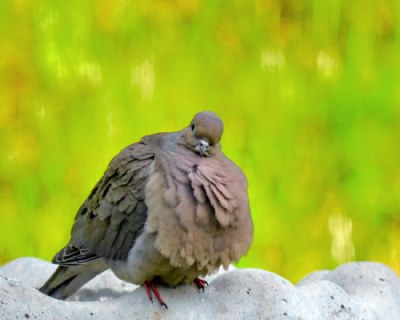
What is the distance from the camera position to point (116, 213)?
3201 millimetres

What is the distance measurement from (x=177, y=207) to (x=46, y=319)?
53 cm

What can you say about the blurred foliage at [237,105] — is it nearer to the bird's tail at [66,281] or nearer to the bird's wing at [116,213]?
the bird's tail at [66,281]

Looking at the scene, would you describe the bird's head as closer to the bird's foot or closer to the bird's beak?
the bird's beak


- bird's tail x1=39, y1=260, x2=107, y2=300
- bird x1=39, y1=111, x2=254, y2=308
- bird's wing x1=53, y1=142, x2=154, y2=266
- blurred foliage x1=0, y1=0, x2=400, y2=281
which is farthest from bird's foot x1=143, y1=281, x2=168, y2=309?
blurred foliage x1=0, y1=0, x2=400, y2=281

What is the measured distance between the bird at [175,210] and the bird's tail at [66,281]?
0.87 feet

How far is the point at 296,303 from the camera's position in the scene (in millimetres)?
3109

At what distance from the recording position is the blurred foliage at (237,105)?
4.49 m

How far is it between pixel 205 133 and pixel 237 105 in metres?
1.55

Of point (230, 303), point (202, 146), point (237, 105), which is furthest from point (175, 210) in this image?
point (237, 105)

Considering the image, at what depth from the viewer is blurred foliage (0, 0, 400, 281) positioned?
4.49m

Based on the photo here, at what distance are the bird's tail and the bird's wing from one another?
0.09 meters

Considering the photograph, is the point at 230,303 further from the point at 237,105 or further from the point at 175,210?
the point at 237,105

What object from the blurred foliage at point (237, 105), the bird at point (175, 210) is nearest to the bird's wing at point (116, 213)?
the bird at point (175, 210)

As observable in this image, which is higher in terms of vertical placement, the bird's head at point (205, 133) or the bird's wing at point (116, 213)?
the bird's head at point (205, 133)
